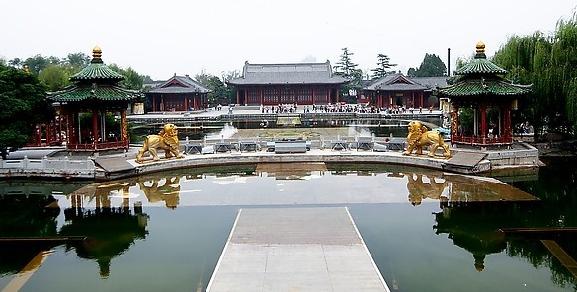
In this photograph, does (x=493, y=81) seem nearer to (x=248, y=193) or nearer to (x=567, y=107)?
(x=567, y=107)

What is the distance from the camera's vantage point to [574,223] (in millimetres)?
15383

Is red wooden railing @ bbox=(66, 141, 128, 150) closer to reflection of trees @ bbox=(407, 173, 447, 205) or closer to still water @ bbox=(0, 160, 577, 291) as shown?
still water @ bbox=(0, 160, 577, 291)

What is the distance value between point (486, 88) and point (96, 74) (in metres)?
17.9

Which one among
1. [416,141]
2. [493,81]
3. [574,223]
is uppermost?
[493,81]

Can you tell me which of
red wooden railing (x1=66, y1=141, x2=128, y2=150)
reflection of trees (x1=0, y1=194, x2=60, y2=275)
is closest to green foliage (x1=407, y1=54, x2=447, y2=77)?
red wooden railing (x1=66, y1=141, x2=128, y2=150)


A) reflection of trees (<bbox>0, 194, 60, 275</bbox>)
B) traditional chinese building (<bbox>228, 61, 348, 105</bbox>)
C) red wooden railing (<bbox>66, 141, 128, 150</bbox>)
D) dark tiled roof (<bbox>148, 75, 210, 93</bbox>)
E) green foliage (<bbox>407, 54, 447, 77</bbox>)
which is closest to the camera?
reflection of trees (<bbox>0, 194, 60, 275</bbox>)

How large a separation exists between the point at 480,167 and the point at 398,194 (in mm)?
6035

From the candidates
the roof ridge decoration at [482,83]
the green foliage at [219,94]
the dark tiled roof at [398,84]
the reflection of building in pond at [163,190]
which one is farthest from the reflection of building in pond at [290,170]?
the green foliage at [219,94]

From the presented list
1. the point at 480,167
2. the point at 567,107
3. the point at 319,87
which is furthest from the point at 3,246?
the point at 319,87

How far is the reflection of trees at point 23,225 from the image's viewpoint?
12883mm

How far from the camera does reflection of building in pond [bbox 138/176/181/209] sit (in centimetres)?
1900

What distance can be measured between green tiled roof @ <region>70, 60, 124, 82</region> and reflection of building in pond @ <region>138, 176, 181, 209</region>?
6990 mm

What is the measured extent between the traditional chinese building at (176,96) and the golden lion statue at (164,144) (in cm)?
4055

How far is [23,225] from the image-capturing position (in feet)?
53.1
